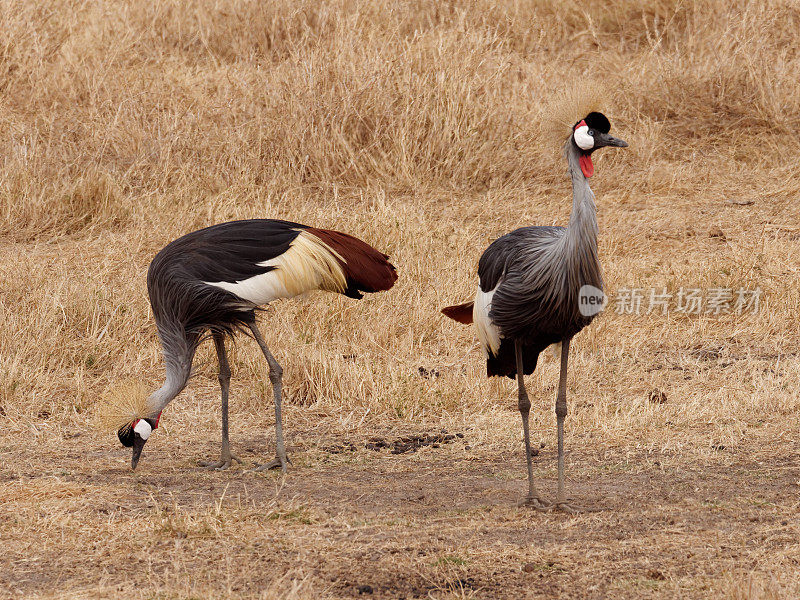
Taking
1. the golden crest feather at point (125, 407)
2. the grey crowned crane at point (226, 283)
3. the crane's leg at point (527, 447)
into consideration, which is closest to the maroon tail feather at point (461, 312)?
the crane's leg at point (527, 447)

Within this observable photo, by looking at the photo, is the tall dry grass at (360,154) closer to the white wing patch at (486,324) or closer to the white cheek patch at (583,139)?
the white wing patch at (486,324)

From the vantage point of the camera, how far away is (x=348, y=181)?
846 cm

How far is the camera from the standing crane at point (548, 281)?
3900 mm

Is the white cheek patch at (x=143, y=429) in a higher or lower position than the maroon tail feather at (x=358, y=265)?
lower

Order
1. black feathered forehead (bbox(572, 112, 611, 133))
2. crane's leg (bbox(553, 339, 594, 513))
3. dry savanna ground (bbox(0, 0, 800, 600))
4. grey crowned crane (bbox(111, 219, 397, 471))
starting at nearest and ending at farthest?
1. dry savanna ground (bbox(0, 0, 800, 600))
2. black feathered forehead (bbox(572, 112, 611, 133))
3. crane's leg (bbox(553, 339, 594, 513))
4. grey crowned crane (bbox(111, 219, 397, 471))

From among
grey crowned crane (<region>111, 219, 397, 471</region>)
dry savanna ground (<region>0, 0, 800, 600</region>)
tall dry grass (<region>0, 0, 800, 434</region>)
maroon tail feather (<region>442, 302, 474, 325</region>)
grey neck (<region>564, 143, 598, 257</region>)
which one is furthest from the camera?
tall dry grass (<region>0, 0, 800, 434</region>)

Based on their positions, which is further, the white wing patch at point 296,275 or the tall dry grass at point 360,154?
the tall dry grass at point 360,154

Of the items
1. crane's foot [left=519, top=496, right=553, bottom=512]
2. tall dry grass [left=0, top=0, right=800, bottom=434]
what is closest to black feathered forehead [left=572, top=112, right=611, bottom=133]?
crane's foot [left=519, top=496, right=553, bottom=512]

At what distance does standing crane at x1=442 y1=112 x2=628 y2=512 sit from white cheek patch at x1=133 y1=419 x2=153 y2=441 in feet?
4.82

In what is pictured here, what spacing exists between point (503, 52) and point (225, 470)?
243 inches

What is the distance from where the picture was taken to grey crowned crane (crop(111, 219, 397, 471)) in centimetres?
478

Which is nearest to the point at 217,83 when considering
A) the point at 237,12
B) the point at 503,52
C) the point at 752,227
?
the point at 237,12

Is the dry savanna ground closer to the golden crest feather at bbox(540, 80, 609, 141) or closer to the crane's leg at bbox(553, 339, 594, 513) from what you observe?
the crane's leg at bbox(553, 339, 594, 513)

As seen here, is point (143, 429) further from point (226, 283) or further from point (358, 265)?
point (358, 265)
